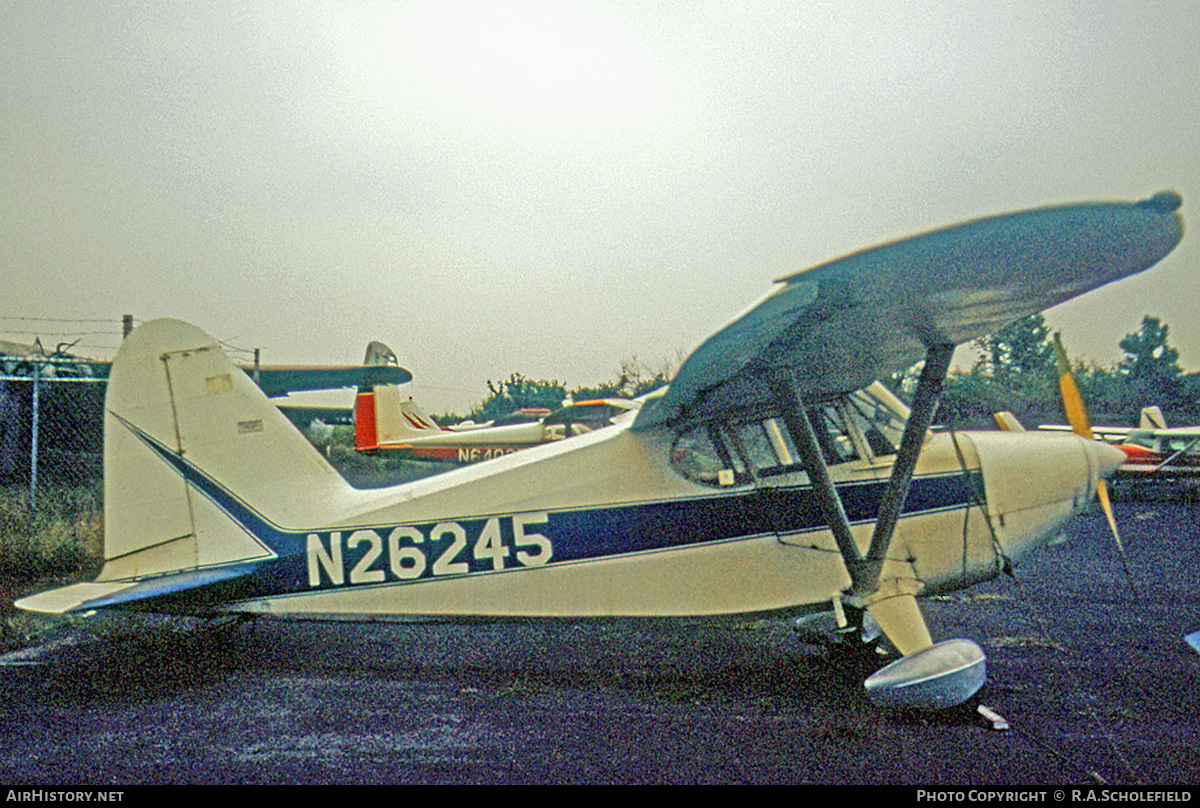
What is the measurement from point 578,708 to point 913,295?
102 inches

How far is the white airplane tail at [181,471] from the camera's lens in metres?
4.27

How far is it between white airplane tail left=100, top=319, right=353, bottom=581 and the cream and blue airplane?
0.5 inches

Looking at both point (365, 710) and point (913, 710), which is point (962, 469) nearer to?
point (913, 710)

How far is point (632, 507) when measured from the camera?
411 cm

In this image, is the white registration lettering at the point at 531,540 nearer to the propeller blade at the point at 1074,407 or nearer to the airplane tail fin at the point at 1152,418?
the propeller blade at the point at 1074,407

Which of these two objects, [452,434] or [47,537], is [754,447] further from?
[452,434]

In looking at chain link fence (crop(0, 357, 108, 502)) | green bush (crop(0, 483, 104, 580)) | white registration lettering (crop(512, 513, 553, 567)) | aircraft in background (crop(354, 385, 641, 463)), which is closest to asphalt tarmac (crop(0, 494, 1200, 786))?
white registration lettering (crop(512, 513, 553, 567))

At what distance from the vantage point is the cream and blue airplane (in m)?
3.80

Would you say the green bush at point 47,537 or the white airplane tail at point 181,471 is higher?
the white airplane tail at point 181,471

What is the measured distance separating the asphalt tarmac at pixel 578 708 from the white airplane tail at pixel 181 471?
2.46 feet

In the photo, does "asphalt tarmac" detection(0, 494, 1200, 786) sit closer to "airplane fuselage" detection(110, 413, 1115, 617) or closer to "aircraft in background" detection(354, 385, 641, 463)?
"airplane fuselage" detection(110, 413, 1115, 617)

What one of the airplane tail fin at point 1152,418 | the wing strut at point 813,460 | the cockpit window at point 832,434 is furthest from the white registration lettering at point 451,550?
the airplane tail fin at point 1152,418

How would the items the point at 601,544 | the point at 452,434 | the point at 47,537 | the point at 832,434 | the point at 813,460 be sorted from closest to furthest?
the point at 813,460 → the point at 601,544 → the point at 832,434 → the point at 47,537 → the point at 452,434

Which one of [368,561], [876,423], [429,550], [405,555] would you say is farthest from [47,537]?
[876,423]
